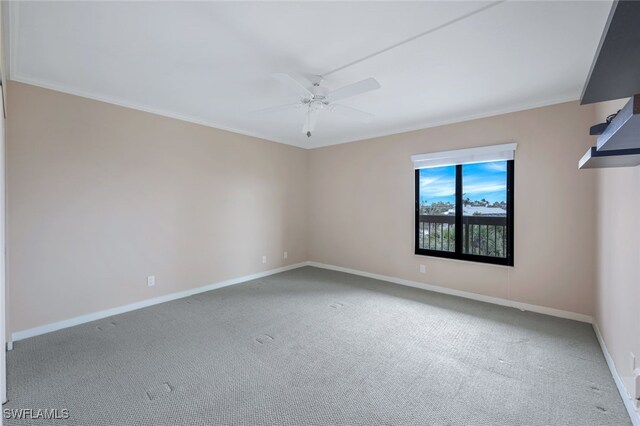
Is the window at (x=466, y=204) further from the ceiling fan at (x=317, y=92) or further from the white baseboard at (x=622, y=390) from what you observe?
the ceiling fan at (x=317, y=92)

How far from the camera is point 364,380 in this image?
210cm

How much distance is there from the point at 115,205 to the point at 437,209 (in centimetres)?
427

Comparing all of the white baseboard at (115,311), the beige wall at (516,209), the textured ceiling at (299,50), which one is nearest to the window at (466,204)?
the beige wall at (516,209)

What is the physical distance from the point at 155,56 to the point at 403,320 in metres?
3.51

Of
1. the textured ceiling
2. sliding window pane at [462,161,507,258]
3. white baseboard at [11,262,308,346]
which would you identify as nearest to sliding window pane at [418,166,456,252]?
sliding window pane at [462,161,507,258]

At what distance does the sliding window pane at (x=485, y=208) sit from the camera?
12.1ft

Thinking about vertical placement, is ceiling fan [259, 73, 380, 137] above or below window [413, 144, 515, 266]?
above

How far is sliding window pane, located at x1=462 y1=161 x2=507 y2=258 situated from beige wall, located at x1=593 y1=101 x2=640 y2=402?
965 millimetres

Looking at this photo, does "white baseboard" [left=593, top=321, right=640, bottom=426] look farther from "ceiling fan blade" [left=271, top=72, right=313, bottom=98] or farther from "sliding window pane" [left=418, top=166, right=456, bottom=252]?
"ceiling fan blade" [left=271, top=72, right=313, bottom=98]

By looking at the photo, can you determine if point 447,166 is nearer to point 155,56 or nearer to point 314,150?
point 314,150

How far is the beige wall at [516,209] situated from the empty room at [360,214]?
0.09 ft

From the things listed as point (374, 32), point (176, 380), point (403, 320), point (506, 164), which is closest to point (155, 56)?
point (374, 32)

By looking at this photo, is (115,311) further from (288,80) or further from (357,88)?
(357,88)

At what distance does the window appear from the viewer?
12.0 ft
